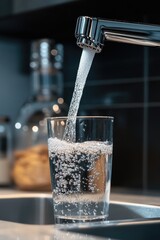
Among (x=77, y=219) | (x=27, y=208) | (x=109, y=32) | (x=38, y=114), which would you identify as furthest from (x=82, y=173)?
(x=38, y=114)

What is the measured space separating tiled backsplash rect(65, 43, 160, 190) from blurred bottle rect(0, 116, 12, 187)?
197mm

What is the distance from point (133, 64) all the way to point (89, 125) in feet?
1.84

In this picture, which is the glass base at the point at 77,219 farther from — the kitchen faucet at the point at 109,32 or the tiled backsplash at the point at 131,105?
the tiled backsplash at the point at 131,105

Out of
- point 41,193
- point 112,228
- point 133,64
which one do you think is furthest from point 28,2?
point 112,228

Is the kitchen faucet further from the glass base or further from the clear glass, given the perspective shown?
the glass base

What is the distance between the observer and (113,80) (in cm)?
157

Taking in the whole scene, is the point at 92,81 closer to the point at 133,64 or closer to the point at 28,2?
the point at 133,64

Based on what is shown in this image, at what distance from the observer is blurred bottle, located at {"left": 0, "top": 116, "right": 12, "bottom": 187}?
1539mm

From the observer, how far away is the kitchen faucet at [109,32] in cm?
101

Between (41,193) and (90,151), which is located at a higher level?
(90,151)

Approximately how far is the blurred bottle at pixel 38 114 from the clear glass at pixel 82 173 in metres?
0.46

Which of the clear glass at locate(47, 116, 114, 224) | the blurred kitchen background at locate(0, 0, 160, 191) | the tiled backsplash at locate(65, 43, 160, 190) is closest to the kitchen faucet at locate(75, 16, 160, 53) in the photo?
the clear glass at locate(47, 116, 114, 224)

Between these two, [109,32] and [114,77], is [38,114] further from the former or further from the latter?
[109,32]

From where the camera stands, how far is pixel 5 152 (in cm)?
156
